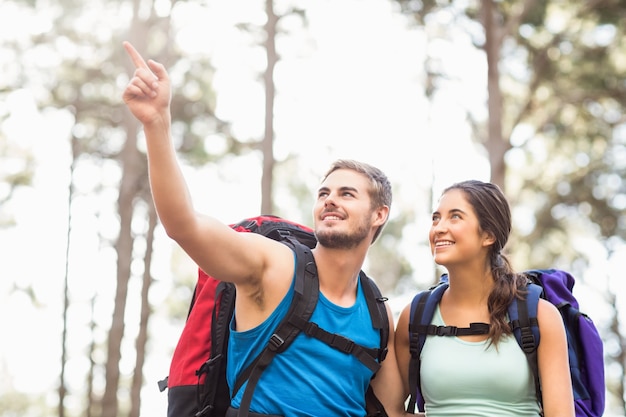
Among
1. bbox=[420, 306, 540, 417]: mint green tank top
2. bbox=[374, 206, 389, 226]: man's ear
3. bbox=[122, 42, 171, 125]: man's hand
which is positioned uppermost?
bbox=[122, 42, 171, 125]: man's hand

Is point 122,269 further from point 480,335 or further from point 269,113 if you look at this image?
point 480,335

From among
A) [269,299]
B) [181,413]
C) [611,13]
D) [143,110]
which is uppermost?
[611,13]

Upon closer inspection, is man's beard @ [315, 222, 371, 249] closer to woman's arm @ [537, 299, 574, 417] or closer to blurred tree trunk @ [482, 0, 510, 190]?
woman's arm @ [537, 299, 574, 417]

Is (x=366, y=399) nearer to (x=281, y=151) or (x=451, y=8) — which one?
(x=451, y=8)

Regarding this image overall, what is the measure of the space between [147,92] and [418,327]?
2.10 metres

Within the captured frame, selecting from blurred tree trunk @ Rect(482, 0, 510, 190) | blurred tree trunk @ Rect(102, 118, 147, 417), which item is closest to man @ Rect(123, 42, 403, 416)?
blurred tree trunk @ Rect(482, 0, 510, 190)

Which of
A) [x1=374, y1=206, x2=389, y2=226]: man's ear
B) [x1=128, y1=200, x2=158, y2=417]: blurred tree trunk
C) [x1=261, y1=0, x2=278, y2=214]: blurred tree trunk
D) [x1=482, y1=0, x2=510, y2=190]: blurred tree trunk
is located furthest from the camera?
[x1=128, y1=200, x2=158, y2=417]: blurred tree trunk

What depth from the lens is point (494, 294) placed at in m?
4.27

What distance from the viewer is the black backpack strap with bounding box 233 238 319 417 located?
3.96m

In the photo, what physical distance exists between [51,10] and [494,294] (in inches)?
726

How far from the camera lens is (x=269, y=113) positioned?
13859 mm

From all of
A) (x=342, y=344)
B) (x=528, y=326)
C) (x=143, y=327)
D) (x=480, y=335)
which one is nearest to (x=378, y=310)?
(x=342, y=344)

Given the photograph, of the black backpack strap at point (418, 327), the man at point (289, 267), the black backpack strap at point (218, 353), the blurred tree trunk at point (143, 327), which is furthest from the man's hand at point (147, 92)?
the blurred tree trunk at point (143, 327)

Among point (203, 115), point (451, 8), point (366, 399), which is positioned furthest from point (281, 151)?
point (366, 399)
